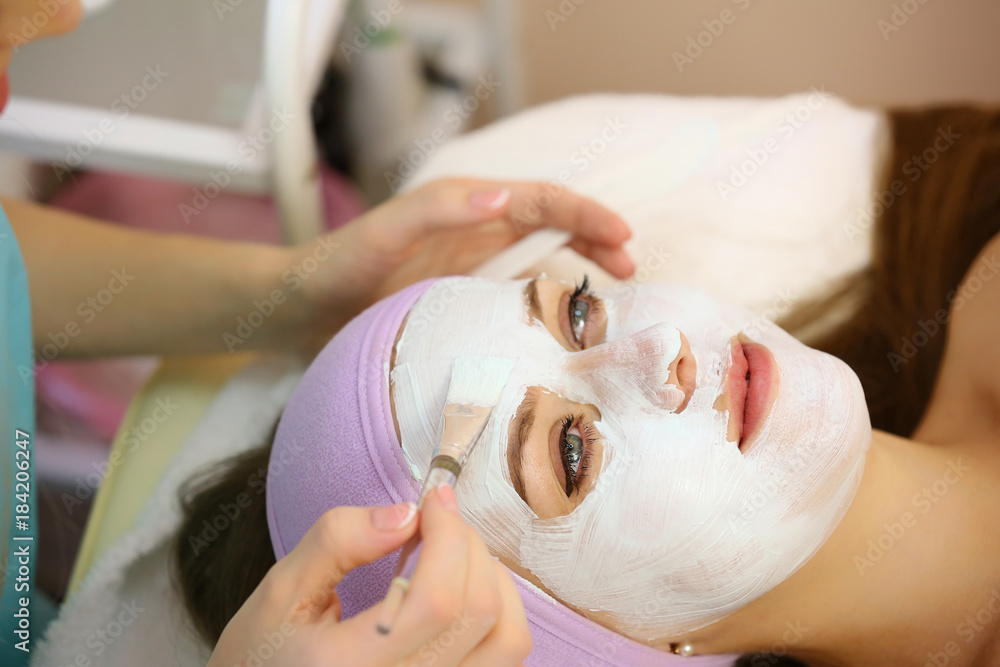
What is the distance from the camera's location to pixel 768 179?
1.08 meters

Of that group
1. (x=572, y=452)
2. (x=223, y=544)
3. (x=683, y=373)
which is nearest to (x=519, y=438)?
(x=572, y=452)

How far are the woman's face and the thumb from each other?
0.15 m

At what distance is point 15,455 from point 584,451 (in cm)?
57

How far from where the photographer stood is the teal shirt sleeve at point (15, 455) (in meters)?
0.73

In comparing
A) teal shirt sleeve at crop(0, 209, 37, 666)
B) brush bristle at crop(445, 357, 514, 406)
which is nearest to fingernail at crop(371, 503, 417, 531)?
brush bristle at crop(445, 357, 514, 406)

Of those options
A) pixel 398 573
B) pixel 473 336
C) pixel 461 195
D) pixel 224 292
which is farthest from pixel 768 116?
pixel 398 573

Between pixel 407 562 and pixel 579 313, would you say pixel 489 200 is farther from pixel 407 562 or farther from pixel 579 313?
pixel 407 562

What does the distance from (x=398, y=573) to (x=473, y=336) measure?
26 cm

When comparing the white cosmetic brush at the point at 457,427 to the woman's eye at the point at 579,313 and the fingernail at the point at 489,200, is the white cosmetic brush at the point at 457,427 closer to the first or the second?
the woman's eye at the point at 579,313

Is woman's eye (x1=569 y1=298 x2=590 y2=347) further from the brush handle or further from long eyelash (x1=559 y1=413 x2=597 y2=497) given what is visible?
the brush handle

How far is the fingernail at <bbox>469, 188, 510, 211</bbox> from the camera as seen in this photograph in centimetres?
87

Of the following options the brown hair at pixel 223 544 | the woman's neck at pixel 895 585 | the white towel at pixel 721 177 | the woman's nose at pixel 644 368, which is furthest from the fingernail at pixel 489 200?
the woman's neck at pixel 895 585

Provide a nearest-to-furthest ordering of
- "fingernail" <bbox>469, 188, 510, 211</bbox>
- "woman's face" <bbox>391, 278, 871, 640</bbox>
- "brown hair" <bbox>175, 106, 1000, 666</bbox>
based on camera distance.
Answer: "woman's face" <bbox>391, 278, 871, 640</bbox>, "fingernail" <bbox>469, 188, 510, 211</bbox>, "brown hair" <bbox>175, 106, 1000, 666</bbox>

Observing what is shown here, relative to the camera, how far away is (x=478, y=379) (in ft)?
2.10
